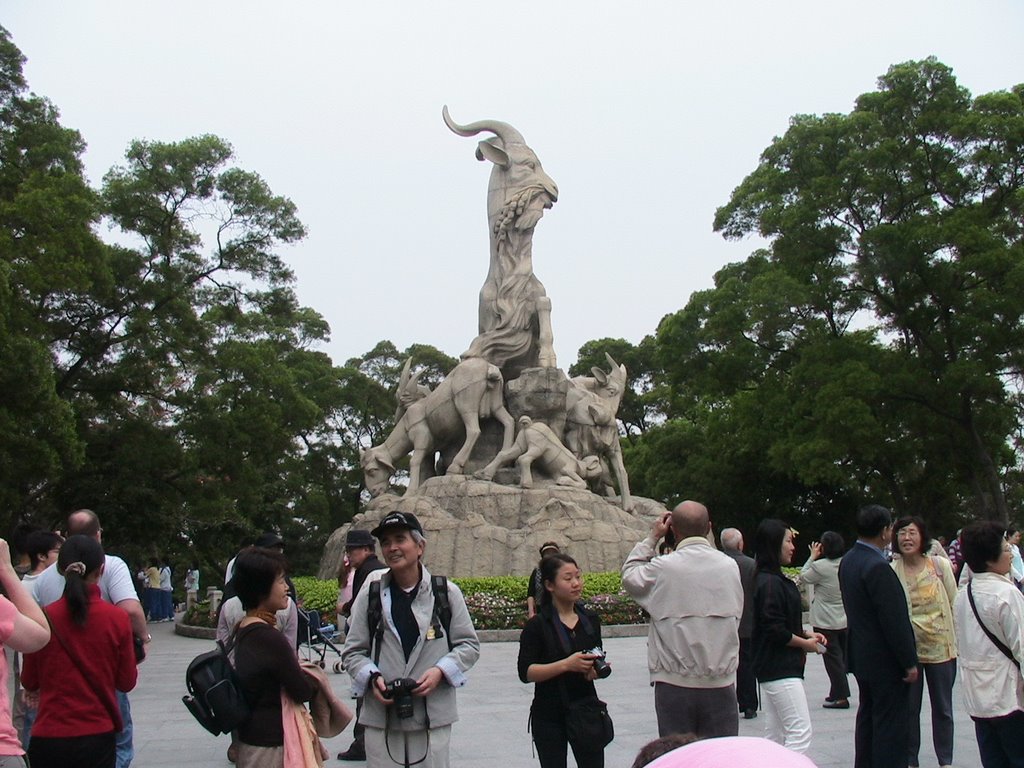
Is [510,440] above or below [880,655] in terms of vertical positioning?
above

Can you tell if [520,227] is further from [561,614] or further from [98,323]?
[561,614]

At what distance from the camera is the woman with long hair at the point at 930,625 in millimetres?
6035

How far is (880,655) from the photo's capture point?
5.33 metres

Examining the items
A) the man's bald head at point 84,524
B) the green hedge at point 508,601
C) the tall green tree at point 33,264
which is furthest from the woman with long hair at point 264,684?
the tall green tree at point 33,264

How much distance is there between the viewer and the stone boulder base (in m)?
15.1

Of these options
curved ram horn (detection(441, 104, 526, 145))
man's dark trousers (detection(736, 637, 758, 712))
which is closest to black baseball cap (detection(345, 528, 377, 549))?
man's dark trousers (detection(736, 637, 758, 712))

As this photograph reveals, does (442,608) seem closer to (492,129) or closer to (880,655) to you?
(880,655)

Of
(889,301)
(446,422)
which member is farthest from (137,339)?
Result: (889,301)

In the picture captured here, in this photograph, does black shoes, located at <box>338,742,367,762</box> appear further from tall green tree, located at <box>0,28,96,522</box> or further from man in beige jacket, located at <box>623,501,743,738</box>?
tall green tree, located at <box>0,28,96,522</box>

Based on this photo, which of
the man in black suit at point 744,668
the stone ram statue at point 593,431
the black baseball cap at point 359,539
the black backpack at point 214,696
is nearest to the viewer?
the black backpack at point 214,696

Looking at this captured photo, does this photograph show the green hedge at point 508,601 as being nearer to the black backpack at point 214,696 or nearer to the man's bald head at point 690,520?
the man's bald head at point 690,520

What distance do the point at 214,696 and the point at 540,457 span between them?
513 inches

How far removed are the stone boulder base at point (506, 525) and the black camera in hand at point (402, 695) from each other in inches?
426

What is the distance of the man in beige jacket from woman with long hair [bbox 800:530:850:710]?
12.5ft
